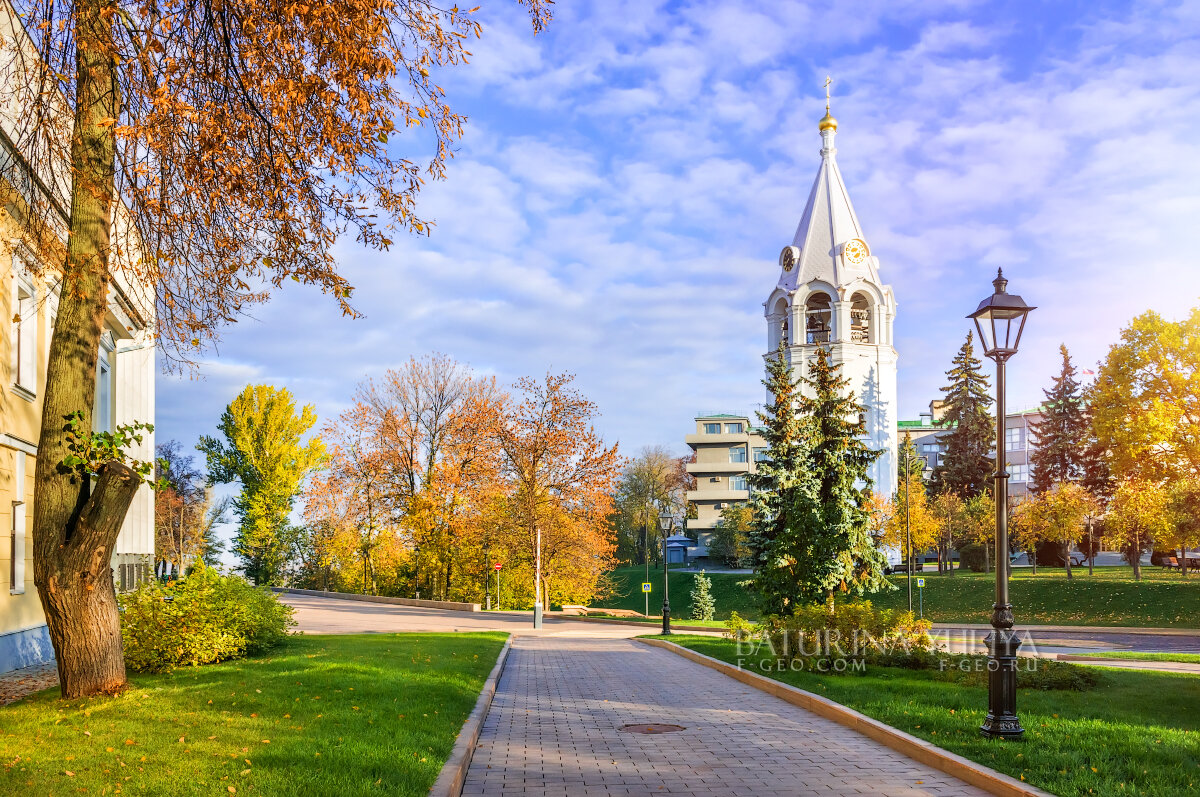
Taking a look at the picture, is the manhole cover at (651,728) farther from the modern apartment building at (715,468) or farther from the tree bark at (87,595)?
the modern apartment building at (715,468)

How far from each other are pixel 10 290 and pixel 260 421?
42.2 metres

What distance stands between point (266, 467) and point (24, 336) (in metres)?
41.0

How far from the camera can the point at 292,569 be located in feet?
188

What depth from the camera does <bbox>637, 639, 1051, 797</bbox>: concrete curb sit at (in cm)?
690

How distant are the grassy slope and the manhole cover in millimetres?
32504

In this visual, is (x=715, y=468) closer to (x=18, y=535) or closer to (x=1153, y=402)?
Result: (x=1153, y=402)

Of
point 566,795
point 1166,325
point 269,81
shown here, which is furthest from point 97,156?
point 1166,325

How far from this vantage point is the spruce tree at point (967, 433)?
208 ft

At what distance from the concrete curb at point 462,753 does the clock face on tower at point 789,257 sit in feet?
198

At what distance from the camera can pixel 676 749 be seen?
8.77 m

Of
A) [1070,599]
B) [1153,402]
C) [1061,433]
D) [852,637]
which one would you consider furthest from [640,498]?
[852,637]

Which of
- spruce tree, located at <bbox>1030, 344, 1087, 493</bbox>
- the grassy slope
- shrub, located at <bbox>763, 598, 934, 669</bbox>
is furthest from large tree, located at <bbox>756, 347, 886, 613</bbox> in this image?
spruce tree, located at <bbox>1030, 344, 1087, 493</bbox>

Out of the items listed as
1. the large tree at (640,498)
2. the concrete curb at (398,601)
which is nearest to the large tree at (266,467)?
the concrete curb at (398,601)

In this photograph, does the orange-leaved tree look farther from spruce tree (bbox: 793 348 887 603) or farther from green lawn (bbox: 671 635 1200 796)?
green lawn (bbox: 671 635 1200 796)
